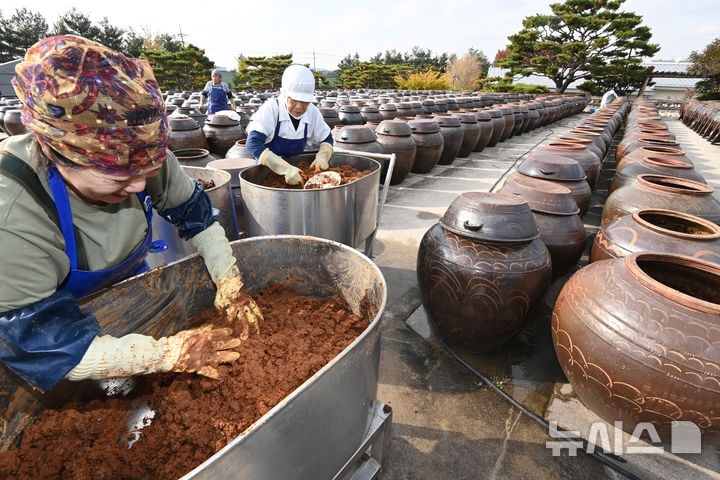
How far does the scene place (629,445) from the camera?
1.92 meters

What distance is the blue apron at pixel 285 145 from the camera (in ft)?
9.64

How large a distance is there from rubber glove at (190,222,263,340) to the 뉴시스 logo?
6.12 feet

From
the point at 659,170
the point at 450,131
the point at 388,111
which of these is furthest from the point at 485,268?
the point at 388,111

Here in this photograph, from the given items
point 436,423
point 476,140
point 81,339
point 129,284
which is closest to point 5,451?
point 81,339

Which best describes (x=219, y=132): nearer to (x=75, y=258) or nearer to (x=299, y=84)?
(x=299, y=84)

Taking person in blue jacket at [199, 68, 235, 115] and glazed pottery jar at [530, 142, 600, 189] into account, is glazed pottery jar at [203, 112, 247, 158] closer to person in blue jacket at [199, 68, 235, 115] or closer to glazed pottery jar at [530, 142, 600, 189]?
person in blue jacket at [199, 68, 235, 115]

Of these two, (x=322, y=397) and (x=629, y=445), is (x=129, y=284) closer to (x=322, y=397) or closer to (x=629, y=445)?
(x=322, y=397)

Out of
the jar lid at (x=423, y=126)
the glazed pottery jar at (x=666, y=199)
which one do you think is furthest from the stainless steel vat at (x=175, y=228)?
the jar lid at (x=423, y=126)

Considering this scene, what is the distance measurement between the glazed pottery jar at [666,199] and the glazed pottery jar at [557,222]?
0.44m

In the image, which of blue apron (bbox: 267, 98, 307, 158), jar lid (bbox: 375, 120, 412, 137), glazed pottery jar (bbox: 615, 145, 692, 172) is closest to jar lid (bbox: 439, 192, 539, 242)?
blue apron (bbox: 267, 98, 307, 158)

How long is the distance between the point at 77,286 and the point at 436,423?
6.48 feet

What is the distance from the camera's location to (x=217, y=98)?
700cm

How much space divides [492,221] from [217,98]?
6.79 meters

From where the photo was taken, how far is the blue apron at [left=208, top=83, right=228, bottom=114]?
6.93 meters
